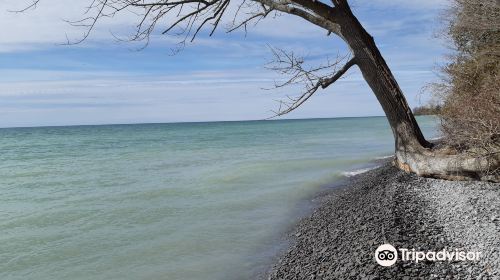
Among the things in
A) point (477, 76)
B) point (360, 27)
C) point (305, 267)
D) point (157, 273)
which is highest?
point (360, 27)

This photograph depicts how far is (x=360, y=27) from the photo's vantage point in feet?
35.2

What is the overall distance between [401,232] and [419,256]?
1.01m

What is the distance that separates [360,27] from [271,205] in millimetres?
5123

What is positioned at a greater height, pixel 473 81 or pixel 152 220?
pixel 473 81

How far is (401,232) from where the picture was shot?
6254 mm

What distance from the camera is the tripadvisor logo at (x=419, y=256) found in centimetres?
504

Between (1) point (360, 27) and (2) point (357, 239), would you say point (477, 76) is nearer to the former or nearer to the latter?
(1) point (360, 27)

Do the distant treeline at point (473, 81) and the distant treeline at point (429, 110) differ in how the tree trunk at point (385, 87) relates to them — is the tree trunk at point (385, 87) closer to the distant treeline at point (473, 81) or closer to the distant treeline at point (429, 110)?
the distant treeline at point (473, 81)

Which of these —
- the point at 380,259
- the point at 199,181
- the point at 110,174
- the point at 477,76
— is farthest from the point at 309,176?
the point at 380,259

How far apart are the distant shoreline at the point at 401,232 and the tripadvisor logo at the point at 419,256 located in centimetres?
9

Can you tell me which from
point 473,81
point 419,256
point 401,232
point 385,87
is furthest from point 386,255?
point 473,81

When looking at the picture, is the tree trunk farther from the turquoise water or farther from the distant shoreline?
the turquoise water

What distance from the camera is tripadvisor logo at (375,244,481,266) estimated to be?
5043 mm

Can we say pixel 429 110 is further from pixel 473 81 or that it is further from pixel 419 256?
pixel 419 256
